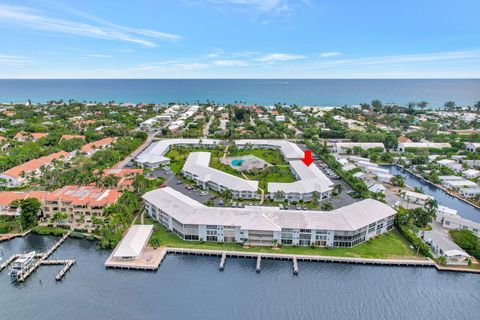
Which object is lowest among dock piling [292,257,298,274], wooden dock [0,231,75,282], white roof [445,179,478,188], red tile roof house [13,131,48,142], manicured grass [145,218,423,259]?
wooden dock [0,231,75,282]

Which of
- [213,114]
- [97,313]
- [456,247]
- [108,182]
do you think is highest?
[213,114]

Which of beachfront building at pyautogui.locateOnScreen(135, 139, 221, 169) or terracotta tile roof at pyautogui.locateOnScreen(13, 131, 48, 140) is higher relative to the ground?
terracotta tile roof at pyautogui.locateOnScreen(13, 131, 48, 140)

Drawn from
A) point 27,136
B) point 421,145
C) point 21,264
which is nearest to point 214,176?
point 21,264

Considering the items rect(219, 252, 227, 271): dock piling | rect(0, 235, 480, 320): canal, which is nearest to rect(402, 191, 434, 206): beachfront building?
rect(0, 235, 480, 320): canal

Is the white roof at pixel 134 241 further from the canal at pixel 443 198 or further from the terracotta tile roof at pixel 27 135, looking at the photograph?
the terracotta tile roof at pixel 27 135

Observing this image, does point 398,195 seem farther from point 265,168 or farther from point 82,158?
point 82,158

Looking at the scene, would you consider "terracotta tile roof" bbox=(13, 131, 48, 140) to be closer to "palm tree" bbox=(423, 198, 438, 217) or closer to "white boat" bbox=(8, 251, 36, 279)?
"white boat" bbox=(8, 251, 36, 279)

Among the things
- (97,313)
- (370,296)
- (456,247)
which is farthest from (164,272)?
(456,247)

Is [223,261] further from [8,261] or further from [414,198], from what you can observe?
[414,198]
